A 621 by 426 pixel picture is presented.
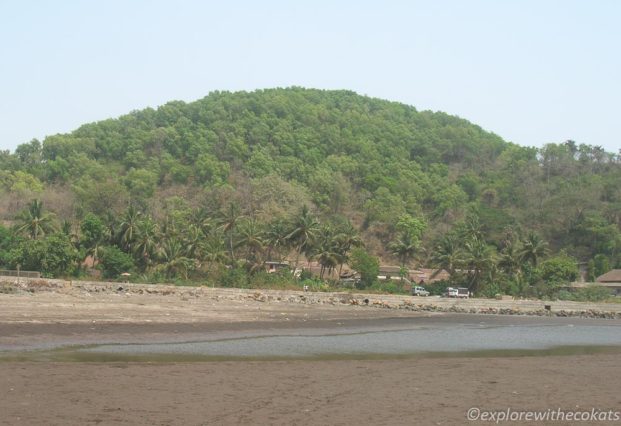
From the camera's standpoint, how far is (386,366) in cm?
2184

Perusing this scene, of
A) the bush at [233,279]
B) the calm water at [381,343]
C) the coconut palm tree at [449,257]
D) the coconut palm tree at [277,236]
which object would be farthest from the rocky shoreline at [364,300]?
the coconut palm tree at [277,236]

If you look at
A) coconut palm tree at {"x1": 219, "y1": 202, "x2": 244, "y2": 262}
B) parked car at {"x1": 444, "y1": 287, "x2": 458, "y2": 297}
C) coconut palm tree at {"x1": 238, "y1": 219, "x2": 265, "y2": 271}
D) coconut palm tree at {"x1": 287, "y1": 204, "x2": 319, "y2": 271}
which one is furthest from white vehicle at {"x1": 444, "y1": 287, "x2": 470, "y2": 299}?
coconut palm tree at {"x1": 219, "y1": 202, "x2": 244, "y2": 262}

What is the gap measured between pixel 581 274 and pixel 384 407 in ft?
313

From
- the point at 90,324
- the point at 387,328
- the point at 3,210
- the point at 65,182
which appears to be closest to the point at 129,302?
the point at 90,324

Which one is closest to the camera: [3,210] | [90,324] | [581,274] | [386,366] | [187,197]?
[386,366]

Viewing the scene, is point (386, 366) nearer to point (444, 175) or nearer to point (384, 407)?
point (384, 407)

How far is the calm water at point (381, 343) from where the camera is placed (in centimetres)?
2428

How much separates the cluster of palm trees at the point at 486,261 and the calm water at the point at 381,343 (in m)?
37.6

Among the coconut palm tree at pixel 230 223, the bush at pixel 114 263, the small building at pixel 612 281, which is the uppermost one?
the coconut palm tree at pixel 230 223

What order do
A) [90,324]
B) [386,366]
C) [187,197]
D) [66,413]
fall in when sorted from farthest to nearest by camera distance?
[187,197] → [90,324] → [386,366] → [66,413]

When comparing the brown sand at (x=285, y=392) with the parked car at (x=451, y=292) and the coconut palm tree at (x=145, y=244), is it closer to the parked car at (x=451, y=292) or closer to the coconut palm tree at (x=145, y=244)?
the parked car at (x=451, y=292)

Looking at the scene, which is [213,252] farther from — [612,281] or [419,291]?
[612,281]

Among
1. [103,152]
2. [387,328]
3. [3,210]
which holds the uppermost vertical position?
[103,152]

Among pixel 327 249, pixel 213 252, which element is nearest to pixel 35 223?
pixel 213 252
